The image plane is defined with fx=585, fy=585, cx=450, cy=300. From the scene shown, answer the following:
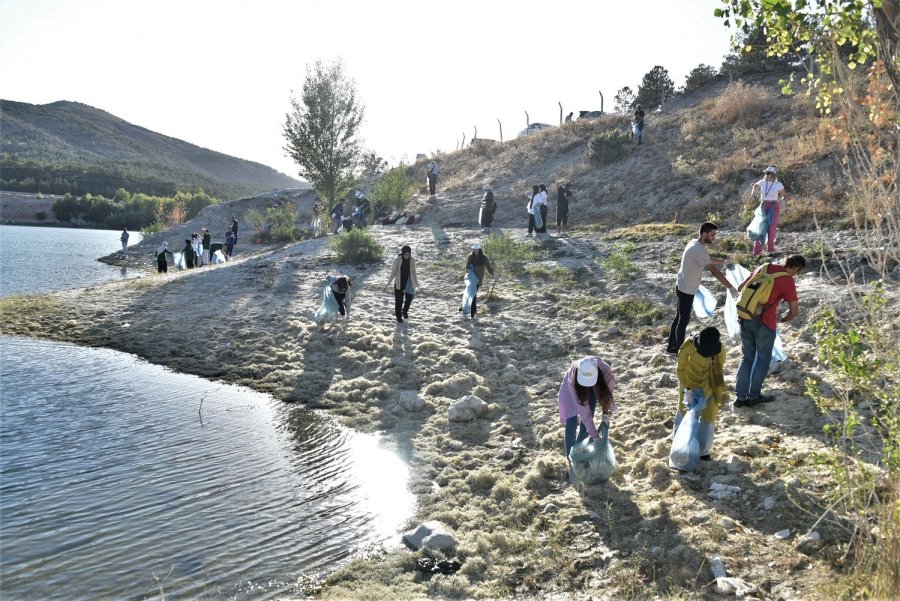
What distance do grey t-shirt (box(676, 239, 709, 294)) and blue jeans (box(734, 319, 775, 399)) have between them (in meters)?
1.54

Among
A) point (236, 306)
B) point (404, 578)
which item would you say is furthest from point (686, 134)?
point (404, 578)

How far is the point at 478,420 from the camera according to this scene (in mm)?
8281

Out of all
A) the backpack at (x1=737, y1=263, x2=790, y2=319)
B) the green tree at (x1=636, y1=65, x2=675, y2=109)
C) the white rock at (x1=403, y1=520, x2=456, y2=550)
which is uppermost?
the green tree at (x1=636, y1=65, x2=675, y2=109)

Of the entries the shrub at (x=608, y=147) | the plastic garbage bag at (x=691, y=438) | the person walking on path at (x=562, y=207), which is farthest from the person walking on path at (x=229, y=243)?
the plastic garbage bag at (x=691, y=438)

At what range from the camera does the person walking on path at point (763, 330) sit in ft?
20.8

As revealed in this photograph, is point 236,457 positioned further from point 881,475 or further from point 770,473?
point 881,475

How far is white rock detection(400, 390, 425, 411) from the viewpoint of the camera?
876cm

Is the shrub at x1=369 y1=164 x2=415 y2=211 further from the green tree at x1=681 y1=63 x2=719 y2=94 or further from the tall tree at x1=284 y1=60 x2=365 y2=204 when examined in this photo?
the green tree at x1=681 y1=63 x2=719 y2=94

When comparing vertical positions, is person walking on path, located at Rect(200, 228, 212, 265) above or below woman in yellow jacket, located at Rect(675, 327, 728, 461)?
above

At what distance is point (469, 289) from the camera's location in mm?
12562

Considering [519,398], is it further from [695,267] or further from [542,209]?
[542,209]

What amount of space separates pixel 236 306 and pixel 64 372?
14.8 feet

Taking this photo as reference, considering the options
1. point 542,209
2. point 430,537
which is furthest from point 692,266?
point 542,209

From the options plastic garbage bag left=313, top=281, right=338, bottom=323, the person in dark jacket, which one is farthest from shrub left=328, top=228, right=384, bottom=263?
the person in dark jacket
